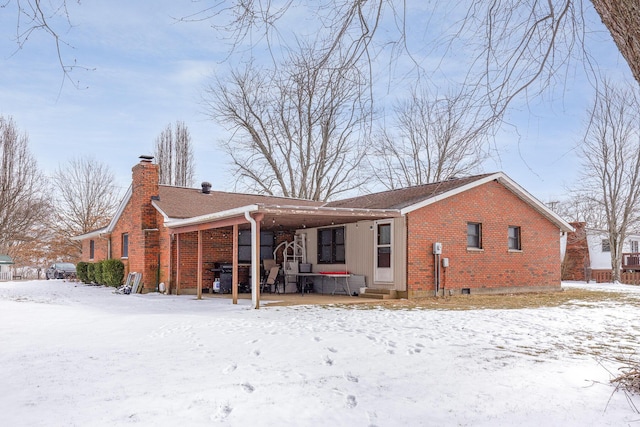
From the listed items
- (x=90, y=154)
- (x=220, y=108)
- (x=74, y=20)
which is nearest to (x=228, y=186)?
(x=220, y=108)

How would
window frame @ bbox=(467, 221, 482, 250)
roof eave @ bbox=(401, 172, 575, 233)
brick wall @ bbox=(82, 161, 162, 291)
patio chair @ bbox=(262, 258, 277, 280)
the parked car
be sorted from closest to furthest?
roof eave @ bbox=(401, 172, 575, 233), window frame @ bbox=(467, 221, 482, 250), patio chair @ bbox=(262, 258, 277, 280), brick wall @ bbox=(82, 161, 162, 291), the parked car

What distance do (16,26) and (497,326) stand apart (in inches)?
321

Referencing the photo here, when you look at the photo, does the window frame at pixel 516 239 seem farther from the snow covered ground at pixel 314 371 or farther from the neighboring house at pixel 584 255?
the neighboring house at pixel 584 255

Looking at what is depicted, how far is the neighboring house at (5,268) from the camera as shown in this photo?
30.6 meters

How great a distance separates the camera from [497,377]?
567 cm

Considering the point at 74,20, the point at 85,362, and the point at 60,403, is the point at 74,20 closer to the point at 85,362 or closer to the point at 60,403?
the point at 60,403

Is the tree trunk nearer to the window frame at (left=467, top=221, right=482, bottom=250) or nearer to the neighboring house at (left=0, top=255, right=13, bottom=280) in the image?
the window frame at (left=467, top=221, right=482, bottom=250)

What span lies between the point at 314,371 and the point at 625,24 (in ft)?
14.5

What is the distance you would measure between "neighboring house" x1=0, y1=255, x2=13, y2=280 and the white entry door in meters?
24.7

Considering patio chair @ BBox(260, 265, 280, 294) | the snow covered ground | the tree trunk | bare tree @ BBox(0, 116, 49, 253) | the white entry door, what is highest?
bare tree @ BBox(0, 116, 49, 253)

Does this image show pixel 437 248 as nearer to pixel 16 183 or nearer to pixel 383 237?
pixel 383 237

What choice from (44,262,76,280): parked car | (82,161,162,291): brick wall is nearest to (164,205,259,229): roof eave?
(82,161,162,291): brick wall

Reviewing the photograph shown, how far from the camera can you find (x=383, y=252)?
607 inches

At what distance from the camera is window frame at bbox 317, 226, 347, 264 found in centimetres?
1689
